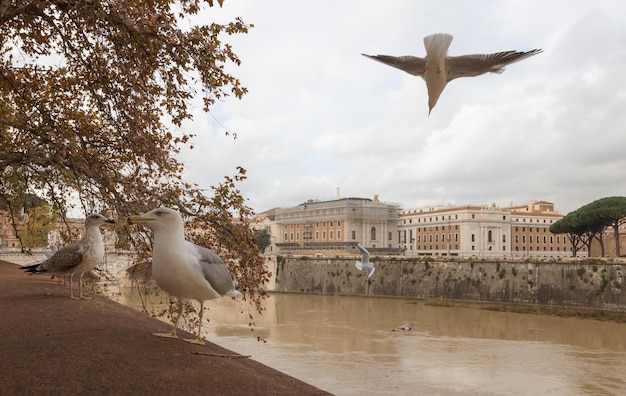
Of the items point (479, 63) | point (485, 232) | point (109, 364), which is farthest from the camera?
point (485, 232)

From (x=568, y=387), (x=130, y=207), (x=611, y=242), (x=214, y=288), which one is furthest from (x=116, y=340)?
(x=611, y=242)

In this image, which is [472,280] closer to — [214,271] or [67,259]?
[67,259]

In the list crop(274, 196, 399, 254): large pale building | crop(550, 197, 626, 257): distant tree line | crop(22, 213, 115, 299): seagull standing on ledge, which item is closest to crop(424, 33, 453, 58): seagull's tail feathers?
crop(22, 213, 115, 299): seagull standing on ledge

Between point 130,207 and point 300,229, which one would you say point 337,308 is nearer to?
point 130,207

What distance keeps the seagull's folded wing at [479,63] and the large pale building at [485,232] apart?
6434 cm

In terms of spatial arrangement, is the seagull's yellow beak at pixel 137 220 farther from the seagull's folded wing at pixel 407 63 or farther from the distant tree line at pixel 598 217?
the distant tree line at pixel 598 217

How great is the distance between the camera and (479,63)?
162 cm

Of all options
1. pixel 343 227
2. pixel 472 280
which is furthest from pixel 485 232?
pixel 472 280

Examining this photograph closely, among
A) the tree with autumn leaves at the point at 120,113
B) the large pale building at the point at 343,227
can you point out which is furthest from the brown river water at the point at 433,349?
the large pale building at the point at 343,227

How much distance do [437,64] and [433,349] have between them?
723 inches

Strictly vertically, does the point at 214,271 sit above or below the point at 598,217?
below

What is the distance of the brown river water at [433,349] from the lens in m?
14.1

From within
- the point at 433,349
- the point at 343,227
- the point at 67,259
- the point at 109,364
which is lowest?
the point at 433,349

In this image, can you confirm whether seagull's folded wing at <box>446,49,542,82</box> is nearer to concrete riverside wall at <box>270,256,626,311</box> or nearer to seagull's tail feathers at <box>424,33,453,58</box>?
seagull's tail feathers at <box>424,33,453,58</box>
